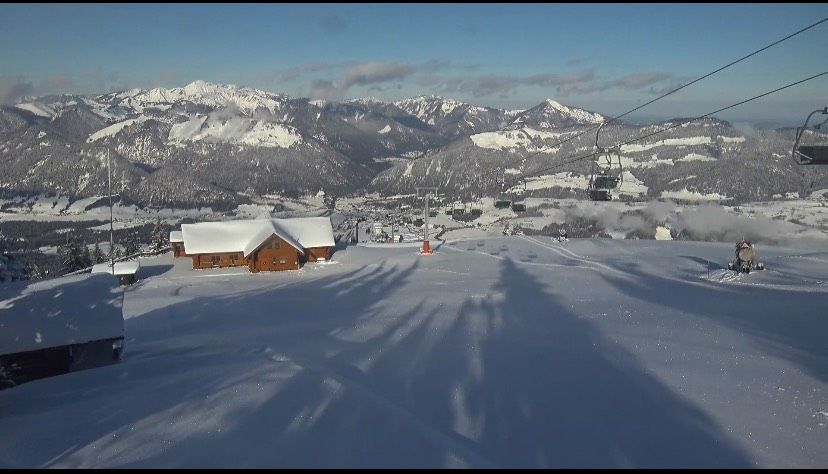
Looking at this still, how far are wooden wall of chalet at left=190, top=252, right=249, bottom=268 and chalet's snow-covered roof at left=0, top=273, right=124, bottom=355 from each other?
19.1 meters

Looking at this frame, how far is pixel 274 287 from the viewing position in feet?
86.9

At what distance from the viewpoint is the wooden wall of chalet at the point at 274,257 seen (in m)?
32.7

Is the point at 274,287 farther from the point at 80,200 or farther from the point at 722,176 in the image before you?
the point at 80,200

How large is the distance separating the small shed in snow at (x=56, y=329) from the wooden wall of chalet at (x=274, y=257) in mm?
17980

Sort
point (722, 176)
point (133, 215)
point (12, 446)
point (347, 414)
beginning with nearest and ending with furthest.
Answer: point (12, 446) → point (347, 414) → point (722, 176) → point (133, 215)

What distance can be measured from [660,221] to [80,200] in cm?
15061

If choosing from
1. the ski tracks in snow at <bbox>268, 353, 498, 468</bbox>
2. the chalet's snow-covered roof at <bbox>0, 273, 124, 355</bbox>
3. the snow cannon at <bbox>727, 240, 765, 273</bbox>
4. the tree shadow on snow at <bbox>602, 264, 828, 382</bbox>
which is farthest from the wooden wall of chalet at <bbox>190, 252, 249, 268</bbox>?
the snow cannon at <bbox>727, 240, 765, 273</bbox>

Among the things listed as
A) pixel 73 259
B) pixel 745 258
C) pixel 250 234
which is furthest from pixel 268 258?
pixel 745 258

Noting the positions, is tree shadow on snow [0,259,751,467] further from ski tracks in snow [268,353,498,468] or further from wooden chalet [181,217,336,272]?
wooden chalet [181,217,336,272]

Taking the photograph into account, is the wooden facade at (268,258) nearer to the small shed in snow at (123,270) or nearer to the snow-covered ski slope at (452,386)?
the small shed in snow at (123,270)

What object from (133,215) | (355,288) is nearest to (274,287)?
(355,288)

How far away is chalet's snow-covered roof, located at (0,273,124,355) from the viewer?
12.7 meters

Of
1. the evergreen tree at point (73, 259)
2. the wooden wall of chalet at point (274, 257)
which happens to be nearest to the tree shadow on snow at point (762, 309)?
the wooden wall of chalet at point (274, 257)

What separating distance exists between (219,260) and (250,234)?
2.46 metres
